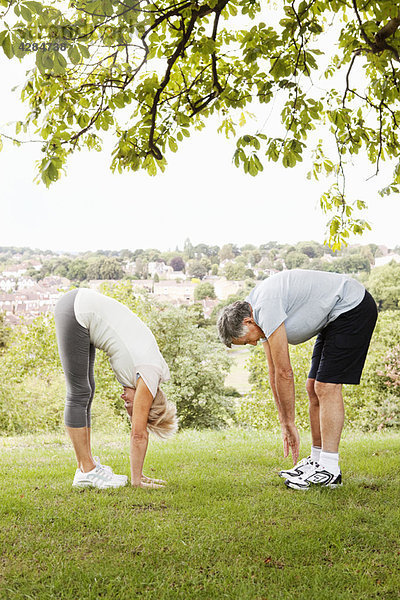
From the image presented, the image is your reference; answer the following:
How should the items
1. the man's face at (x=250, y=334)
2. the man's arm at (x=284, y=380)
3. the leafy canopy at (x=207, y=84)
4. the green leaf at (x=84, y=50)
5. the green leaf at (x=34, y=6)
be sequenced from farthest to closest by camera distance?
the leafy canopy at (x=207, y=84) → the man's face at (x=250, y=334) → the man's arm at (x=284, y=380) → the green leaf at (x=84, y=50) → the green leaf at (x=34, y=6)

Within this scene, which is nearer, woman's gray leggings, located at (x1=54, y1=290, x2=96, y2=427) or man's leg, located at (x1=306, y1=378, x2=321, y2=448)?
woman's gray leggings, located at (x1=54, y1=290, x2=96, y2=427)

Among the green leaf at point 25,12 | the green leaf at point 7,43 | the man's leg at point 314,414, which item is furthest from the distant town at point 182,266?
the green leaf at point 25,12

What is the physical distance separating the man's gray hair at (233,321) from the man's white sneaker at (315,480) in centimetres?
103

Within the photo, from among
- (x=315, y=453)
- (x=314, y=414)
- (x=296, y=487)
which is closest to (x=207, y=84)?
(x=314, y=414)

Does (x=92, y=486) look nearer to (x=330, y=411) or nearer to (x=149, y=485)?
(x=149, y=485)

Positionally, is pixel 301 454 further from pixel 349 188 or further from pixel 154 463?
pixel 349 188

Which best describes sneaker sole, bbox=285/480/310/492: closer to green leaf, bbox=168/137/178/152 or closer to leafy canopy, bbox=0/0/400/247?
leafy canopy, bbox=0/0/400/247

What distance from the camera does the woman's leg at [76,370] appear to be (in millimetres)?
3537

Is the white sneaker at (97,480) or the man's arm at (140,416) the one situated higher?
the man's arm at (140,416)

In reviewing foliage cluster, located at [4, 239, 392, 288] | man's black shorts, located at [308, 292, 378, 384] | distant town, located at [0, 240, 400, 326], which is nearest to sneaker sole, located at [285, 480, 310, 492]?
man's black shorts, located at [308, 292, 378, 384]

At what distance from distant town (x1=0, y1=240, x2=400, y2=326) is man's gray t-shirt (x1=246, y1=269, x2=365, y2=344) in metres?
29.0

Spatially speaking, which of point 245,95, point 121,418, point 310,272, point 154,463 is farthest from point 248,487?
point 121,418

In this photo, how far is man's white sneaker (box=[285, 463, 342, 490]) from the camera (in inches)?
138

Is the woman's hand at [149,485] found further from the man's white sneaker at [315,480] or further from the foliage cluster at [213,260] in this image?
the foliage cluster at [213,260]
